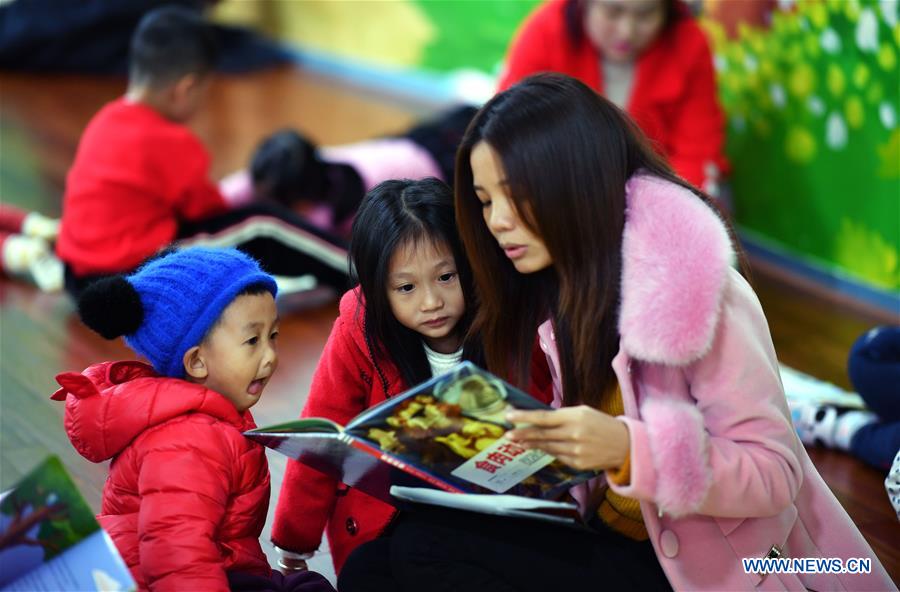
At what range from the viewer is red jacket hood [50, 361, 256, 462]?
4.60ft

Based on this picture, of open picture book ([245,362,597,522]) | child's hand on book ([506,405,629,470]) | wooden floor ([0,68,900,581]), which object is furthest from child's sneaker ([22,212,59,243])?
child's hand on book ([506,405,629,470])

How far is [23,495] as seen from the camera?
1.21 m

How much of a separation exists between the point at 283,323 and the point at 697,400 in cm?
170

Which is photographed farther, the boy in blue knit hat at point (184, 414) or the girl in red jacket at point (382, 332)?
the girl in red jacket at point (382, 332)

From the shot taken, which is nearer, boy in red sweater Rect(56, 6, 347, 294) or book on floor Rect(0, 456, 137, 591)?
book on floor Rect(0, 456, 137, 591)

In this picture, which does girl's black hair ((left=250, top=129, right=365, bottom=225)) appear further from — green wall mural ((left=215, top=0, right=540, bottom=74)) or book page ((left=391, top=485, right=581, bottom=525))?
book page ((left=391, top=485, right=581, bottom=525))

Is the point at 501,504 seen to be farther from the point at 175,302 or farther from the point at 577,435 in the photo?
the point at 175,302

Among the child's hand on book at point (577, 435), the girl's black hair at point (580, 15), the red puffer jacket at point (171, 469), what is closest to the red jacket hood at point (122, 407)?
the red puffer jacket at point (171, 469)

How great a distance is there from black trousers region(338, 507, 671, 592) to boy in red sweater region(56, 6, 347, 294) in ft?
5.00

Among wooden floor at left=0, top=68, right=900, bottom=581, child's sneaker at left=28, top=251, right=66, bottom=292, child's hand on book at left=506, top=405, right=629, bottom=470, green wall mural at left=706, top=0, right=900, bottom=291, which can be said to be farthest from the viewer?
child's sneaker at left=28, top=251, right=66, bottom=292

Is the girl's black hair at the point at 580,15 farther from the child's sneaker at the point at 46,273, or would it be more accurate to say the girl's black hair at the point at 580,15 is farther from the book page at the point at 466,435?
the book page at the point at 466,435

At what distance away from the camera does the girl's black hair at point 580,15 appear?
2.80 meters

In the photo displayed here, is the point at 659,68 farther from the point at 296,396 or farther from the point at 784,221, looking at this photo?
the point at 296,396

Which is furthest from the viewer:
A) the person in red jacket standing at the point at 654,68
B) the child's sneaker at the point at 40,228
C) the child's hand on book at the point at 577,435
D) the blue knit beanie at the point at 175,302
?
the child's sneaker at the point at 40,228
